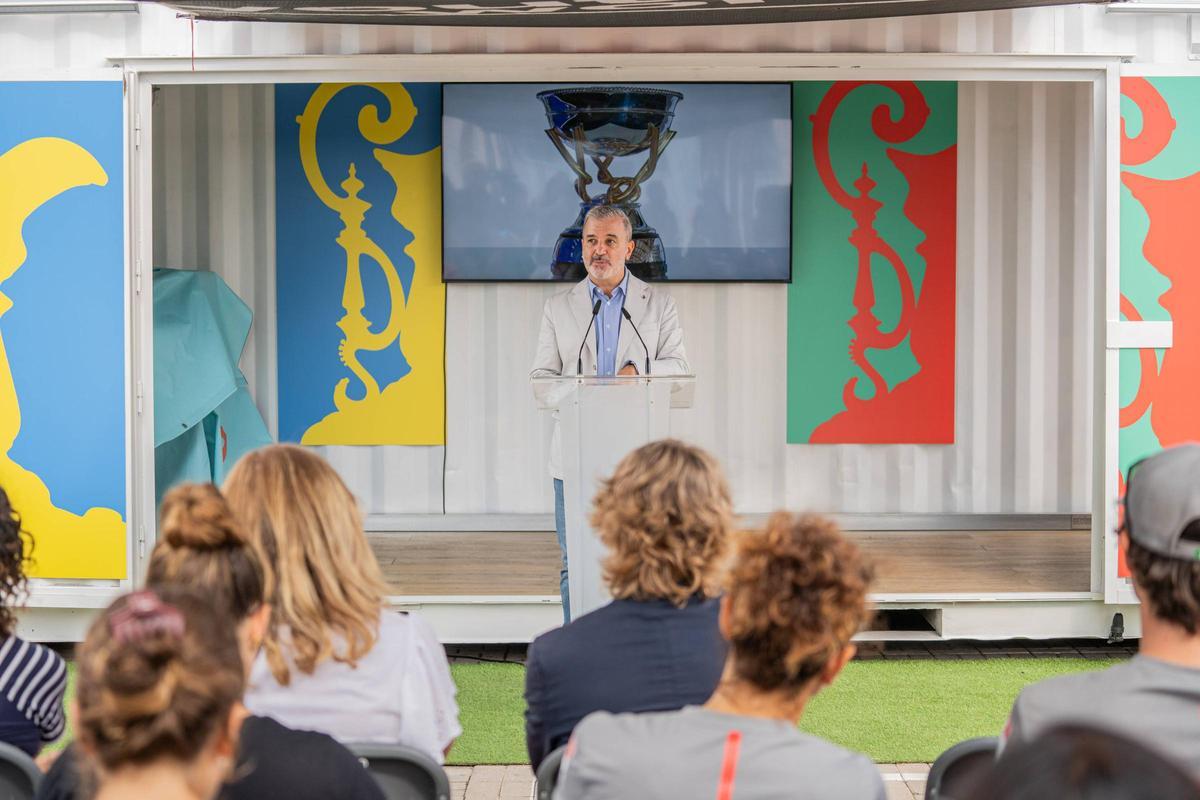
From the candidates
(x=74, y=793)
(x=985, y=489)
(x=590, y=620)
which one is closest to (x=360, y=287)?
(x=985, y=489)

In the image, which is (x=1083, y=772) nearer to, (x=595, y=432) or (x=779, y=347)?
(x=595, y=432)

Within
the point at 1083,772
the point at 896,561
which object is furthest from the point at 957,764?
the point at 896,561

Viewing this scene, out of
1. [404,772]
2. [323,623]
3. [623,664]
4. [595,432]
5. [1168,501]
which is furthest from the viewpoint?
[595,432]

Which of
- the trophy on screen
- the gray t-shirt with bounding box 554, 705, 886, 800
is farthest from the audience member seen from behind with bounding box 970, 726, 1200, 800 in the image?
the trophy on screen

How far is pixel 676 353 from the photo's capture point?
4.57 metres

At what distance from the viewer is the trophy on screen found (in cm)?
632

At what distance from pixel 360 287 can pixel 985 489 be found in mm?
3235

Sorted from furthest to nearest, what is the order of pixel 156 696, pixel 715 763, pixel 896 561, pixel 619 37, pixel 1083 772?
pixel 896 561 → pixel 619 37 → pixel 715 763 → pixel 156 696 → pixel 1083 772

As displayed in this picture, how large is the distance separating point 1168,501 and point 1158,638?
0.18 meters

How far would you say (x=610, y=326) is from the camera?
4637 mm

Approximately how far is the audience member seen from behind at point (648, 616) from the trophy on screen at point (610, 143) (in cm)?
408

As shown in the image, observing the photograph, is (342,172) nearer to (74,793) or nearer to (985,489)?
(985,489)

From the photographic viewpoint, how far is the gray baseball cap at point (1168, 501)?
1.67 metres

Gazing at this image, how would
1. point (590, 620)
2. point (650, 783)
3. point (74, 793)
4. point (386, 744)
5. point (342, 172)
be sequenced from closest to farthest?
point (650, 783), point (74, 793), point (386, 744), point (590, 620), point (342, 172)
